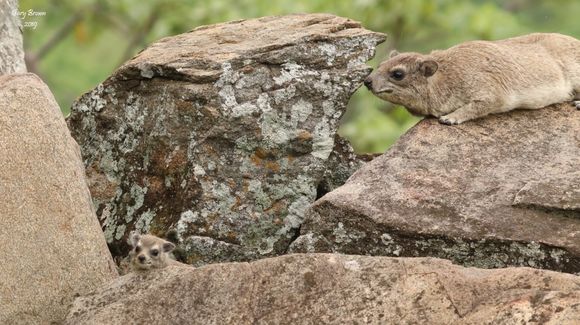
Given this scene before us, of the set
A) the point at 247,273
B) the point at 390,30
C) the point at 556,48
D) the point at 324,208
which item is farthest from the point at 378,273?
the point at 390,30

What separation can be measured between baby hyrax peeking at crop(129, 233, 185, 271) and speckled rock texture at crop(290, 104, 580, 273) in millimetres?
1248

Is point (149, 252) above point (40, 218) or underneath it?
underneath

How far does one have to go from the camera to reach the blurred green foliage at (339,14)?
25656mm

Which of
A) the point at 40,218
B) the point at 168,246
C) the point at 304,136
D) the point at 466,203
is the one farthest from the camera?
the point at 304,136

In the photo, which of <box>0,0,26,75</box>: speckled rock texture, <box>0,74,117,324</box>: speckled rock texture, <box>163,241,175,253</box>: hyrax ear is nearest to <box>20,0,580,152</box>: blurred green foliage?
<box>0,0,26,75</box>: speckled rock texture

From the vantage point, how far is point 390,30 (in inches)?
1063

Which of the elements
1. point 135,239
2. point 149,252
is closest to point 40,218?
point 149,252

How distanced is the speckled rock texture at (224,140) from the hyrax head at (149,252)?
0.48 meters

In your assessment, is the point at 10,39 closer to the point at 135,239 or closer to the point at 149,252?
the point at 135,239

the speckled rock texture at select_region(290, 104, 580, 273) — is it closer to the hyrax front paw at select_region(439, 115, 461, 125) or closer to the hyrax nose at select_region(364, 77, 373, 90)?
the hyrax front paw at select_region(439, 115, 461, 125)

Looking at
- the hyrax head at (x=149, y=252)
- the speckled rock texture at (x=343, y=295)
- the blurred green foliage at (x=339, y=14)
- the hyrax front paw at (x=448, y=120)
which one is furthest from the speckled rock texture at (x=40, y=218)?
the blurred green foliage at (x=339, y=14)

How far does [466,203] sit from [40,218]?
4.01 m

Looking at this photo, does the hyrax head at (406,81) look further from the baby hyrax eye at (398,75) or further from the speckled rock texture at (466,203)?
the speckled rock texture at (466,203)

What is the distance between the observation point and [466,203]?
451 inches
